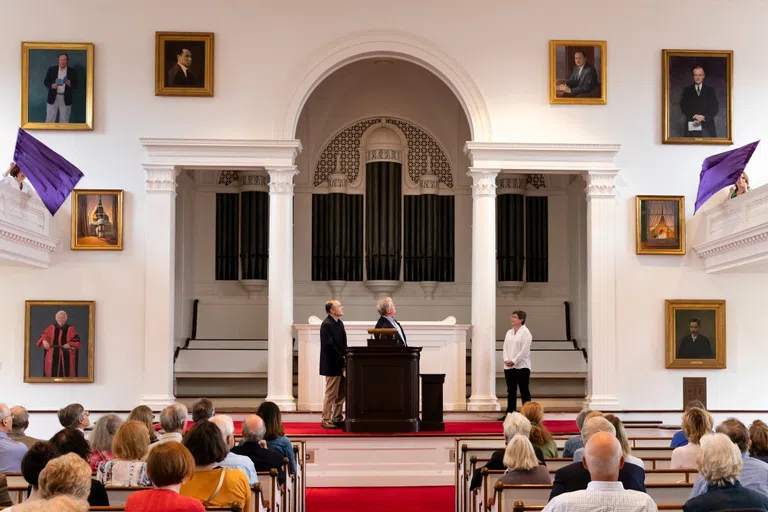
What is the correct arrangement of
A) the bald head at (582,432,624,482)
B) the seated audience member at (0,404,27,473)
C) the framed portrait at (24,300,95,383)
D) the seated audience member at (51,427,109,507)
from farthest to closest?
1. the framed portrait at (24,300,95,383)
2. the seated audience member at (0,404,27,473)
3. the seated audience member at (51,427,109,507)
4. the bald head at (582,432,624,482)

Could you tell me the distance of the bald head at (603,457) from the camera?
4930mm

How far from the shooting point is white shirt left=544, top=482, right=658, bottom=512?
195 inches

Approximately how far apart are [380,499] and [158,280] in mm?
6427

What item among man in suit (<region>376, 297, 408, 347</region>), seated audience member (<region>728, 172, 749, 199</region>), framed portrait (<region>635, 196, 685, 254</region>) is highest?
seated audience member (<region>728, 172, 749, 199</region>)

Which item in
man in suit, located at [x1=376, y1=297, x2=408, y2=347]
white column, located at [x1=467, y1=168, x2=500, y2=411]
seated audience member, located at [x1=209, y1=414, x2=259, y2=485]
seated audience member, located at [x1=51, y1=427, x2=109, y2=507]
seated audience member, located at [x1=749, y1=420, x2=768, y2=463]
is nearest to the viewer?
seated audience member, located at [x1=51, y1=427, x2=109, y2=507]

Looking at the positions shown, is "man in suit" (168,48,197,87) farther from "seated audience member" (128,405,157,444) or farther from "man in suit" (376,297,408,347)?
"seated audience member" (128,405,157,444)

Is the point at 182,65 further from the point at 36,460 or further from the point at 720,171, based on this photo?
the point at 36,460

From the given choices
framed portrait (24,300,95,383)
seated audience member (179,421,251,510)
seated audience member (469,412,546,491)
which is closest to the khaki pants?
framed portrait (24,300,95,383)

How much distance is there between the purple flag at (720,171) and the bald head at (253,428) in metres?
10.6

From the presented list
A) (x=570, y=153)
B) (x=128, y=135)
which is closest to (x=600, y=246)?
(x=570, y=153)

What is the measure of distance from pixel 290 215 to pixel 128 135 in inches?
113

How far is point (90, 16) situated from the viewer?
55.0ft

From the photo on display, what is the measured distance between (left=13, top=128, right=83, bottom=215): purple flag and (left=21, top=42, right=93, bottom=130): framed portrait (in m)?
0.86

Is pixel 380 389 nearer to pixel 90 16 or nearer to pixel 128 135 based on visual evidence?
pixel 128 135
